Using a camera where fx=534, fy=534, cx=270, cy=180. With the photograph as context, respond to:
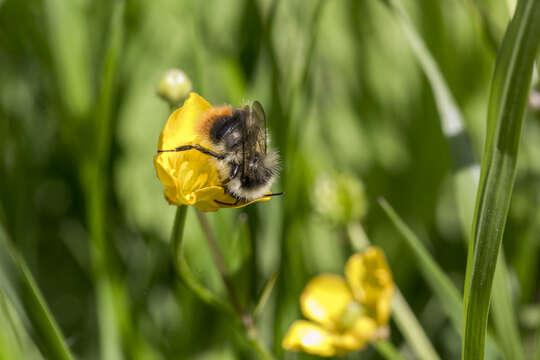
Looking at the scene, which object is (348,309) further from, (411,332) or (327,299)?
(411,332)

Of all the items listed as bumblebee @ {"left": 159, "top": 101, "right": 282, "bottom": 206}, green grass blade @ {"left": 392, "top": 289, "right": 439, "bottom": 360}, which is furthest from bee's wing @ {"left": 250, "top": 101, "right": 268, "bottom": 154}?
green grass blade @ {"left": 392, "top": 289, "right": 439, "bottom": 360}

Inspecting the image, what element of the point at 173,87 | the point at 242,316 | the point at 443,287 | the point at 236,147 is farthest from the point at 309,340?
the point at 173,87

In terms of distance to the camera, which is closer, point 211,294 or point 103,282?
point 211,294

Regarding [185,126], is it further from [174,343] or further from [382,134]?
[382,134]

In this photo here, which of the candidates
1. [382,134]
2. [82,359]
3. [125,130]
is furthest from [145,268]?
[382,134]

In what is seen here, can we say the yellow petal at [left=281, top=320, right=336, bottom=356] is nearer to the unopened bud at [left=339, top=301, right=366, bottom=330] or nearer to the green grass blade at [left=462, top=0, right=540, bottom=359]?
the unopened bud at [left=339, top=301, right=366, bottom=330]
